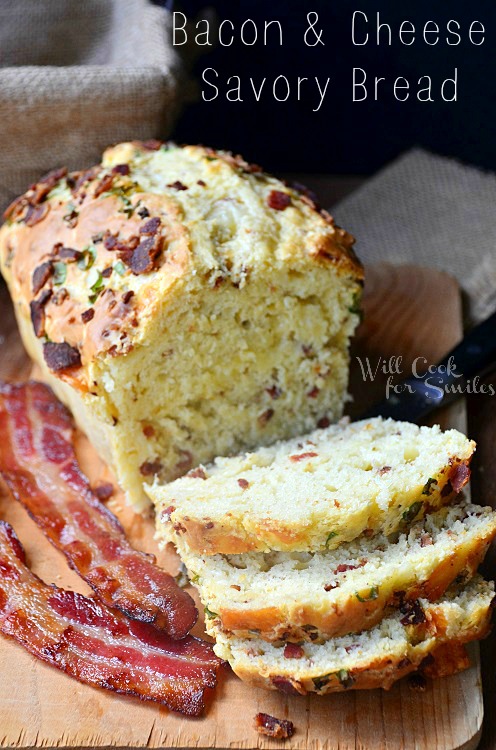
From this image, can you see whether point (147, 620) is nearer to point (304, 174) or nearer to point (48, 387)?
point (48, 387)

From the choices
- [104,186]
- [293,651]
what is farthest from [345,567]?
[104,186]

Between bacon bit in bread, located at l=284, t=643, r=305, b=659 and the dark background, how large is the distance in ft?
12.9

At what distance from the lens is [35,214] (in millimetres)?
4297

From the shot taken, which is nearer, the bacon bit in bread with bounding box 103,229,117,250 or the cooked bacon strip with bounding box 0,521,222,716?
the cooked bacon strip with bounding box 0,521,222,716

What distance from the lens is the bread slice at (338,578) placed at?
2.99 meters

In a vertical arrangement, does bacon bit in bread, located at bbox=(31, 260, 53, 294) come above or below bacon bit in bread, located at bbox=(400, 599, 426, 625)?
above

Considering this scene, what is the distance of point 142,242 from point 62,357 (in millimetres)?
600

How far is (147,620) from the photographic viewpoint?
3322 mm

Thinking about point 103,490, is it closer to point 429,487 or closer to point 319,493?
point 319,493

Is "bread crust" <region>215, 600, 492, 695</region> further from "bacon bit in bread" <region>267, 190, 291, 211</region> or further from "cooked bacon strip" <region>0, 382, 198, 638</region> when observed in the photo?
"bacon bit in bread" <region>267, 190, 291, 211</region>

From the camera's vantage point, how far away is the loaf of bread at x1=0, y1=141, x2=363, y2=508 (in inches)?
144

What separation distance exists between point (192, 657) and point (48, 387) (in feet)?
6.30

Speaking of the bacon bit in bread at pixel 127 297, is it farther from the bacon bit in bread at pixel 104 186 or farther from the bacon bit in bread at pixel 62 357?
the bacon bit in bread at pixel 104 186

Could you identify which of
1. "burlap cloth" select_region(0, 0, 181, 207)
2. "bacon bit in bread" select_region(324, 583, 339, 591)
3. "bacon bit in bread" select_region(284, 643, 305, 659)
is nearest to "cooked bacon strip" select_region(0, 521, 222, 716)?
"bacon bit in bread" select_region(284, 643, 305, 659)
